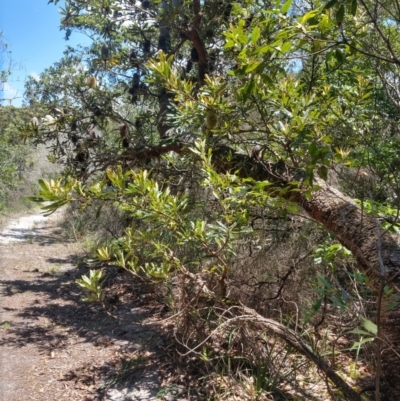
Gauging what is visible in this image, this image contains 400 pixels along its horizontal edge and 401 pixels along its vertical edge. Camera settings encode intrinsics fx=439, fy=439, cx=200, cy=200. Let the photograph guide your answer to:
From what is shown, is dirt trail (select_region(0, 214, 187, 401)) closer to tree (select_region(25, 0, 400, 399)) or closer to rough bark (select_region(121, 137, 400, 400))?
tree (select_region(25, 0, 400, 399))

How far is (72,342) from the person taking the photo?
5008mm

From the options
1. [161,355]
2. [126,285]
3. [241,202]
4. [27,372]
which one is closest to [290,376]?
[161,355]

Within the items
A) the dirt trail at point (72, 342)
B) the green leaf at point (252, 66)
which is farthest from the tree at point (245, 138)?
the dirt trail at point (72, 342)

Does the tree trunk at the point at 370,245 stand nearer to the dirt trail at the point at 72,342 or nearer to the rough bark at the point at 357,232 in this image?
the rough bark at the point at 357,232

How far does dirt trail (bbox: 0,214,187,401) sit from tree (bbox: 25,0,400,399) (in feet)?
3.45

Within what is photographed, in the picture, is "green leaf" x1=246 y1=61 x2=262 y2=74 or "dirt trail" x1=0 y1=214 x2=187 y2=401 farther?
"dirt trail" x1=0 y1=214 x2=187 y2=401

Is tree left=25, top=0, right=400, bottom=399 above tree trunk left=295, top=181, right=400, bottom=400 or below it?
above

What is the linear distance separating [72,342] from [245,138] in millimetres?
3076

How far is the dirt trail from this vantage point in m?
3.89

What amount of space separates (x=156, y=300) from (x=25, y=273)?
3.56 metres

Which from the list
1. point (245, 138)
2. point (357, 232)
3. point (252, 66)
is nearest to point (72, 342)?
point (245, 138)

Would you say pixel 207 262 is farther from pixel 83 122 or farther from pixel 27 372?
pixel 83 122

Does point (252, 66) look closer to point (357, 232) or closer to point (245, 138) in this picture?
point (357, 232)

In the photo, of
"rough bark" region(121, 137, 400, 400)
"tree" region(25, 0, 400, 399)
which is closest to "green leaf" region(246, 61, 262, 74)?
"tree" region(25, 0, 400, 399)
